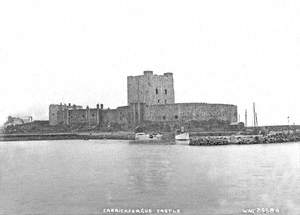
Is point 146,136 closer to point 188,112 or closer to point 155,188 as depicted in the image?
point 188,112

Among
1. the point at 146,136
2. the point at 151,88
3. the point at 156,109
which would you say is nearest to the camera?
the point at 146,136

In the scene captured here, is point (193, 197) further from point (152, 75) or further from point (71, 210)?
point (152, 75)

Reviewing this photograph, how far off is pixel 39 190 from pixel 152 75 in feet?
141

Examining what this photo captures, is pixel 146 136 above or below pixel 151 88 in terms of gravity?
below

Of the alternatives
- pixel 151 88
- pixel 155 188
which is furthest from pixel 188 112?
pixel 155 188

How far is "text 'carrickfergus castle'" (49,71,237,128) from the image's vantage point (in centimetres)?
5197

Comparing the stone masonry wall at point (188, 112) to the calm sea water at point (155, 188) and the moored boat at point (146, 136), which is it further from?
the calm sea water at point (155, 188)

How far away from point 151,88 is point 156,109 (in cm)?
266

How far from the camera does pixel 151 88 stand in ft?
176

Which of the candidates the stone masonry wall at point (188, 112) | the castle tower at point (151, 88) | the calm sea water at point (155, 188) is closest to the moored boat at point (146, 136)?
the stone masonry wall at point (188, 112)

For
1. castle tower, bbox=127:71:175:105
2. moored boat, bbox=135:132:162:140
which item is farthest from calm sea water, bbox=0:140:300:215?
castle tower, bbox=127:71:175:105

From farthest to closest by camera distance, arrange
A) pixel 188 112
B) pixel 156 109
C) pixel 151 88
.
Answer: pixel 151 88 → pixel 156 109 → pixel 188 112

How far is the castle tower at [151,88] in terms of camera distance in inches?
2105

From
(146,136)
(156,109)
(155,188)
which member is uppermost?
(156,109)
